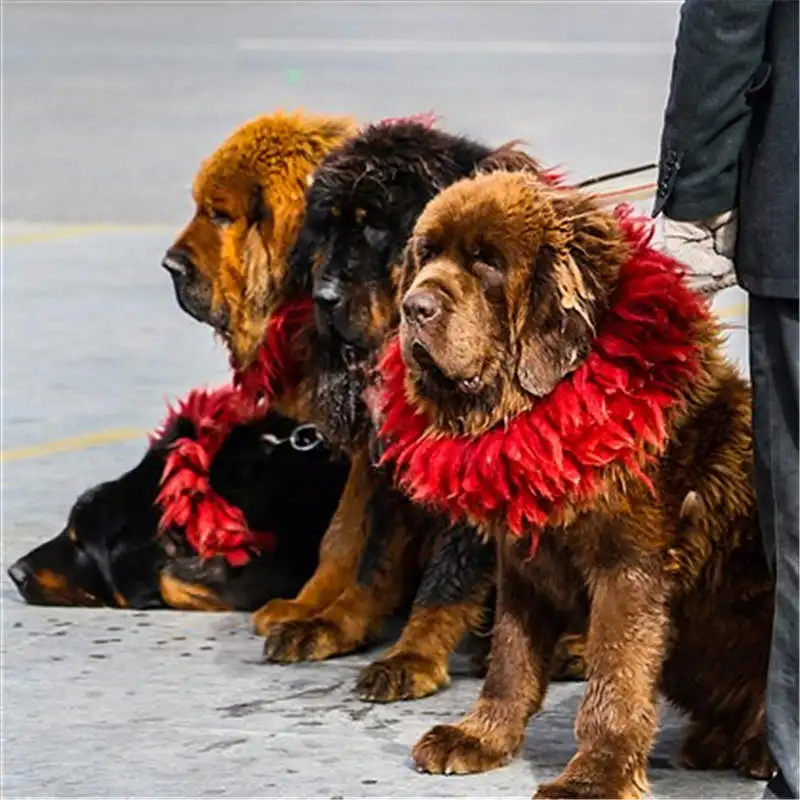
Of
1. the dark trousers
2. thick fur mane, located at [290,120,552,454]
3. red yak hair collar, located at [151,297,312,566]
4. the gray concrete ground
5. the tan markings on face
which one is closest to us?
the dark trousers

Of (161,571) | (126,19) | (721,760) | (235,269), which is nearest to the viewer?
(721,760)

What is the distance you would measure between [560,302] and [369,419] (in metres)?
1.14

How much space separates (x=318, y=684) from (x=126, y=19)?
55.2 feet

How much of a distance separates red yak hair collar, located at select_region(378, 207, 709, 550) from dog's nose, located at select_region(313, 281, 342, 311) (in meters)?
0.75

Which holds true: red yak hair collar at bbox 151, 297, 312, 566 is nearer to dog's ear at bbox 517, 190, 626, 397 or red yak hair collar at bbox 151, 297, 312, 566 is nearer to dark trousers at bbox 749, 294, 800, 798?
dog's ear at bbox 517, 190, 626, 397

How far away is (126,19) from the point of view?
836 inches

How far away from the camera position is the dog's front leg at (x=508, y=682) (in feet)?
15.0

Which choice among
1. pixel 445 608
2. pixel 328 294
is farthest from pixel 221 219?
pixel 445 608

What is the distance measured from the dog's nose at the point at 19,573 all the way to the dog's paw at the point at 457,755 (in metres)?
1.71

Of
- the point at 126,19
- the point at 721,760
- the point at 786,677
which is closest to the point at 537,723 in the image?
the point at 721,760

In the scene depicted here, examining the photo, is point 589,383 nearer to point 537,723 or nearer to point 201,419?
point 537,723

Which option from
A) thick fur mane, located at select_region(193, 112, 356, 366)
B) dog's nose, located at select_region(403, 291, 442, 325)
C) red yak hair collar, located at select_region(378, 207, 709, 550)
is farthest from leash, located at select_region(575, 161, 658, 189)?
thick fur mane, located at select_region(193, 112, 356, 366)

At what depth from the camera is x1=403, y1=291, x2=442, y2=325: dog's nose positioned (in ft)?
13.7

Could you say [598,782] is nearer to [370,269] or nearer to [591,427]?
[591,427]
